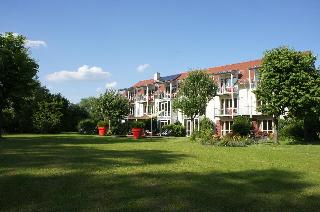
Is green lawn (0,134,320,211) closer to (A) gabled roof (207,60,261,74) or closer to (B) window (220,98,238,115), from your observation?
(B) window (220,98,238,115)

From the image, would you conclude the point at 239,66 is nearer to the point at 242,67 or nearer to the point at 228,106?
the point at 242,67

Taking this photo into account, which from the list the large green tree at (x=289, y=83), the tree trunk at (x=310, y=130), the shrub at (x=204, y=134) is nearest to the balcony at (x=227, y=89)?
the shrub at (x=204, y=134)

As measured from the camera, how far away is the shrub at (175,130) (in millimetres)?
54125

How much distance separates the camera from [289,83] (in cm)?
3159

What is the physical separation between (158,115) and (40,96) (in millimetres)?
18047

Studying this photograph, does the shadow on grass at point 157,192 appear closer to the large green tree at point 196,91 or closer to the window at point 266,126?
the large green tree at point 196,91

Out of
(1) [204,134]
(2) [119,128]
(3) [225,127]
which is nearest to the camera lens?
(1) [204,134]

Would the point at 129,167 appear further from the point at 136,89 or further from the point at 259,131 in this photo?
the point at 136,89

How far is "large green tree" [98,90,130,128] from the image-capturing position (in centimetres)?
5397

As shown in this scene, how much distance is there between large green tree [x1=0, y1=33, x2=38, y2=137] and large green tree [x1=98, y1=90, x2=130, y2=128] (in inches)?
695

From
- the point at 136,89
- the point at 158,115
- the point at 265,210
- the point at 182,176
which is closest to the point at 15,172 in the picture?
the point at 182,176

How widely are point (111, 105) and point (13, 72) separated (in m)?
20.7

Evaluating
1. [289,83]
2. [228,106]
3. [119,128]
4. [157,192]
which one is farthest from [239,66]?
[157,192]

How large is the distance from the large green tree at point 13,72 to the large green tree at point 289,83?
63.9ft
